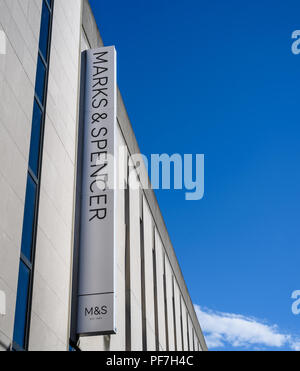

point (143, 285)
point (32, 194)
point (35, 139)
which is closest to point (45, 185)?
point (32, 194)

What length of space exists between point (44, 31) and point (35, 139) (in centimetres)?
378

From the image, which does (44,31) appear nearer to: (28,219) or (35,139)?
(35,139)

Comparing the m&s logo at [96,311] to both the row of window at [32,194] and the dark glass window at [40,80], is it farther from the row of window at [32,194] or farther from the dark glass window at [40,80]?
the dark glass window at [40,80]

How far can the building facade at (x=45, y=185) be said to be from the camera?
12031 millimetres

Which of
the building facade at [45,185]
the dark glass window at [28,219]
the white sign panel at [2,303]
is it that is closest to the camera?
the white sign panel at [2,303]

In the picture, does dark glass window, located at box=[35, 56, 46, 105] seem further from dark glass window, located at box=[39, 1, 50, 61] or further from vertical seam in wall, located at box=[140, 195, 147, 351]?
vertical seam in wall, located at box=[140, 195, 147, 351]

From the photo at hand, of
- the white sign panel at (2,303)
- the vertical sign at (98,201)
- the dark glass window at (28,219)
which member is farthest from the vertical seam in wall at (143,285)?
the white sign panel at (2,303)

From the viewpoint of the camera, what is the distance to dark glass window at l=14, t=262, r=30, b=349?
38.7 ft

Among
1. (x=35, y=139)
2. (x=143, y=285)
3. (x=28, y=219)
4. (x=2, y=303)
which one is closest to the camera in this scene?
(x=2, y=303)

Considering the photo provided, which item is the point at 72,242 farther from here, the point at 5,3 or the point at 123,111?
the point at 123,111

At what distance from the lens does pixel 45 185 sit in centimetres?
1426

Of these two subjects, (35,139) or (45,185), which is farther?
(45,185)

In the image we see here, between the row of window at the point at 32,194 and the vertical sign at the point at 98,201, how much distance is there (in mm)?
2643

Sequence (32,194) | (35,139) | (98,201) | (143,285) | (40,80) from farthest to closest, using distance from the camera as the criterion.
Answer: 1. (143,285)
2. (98,201)
3. (40,80)
4. (35,139)
5. (32,194)
